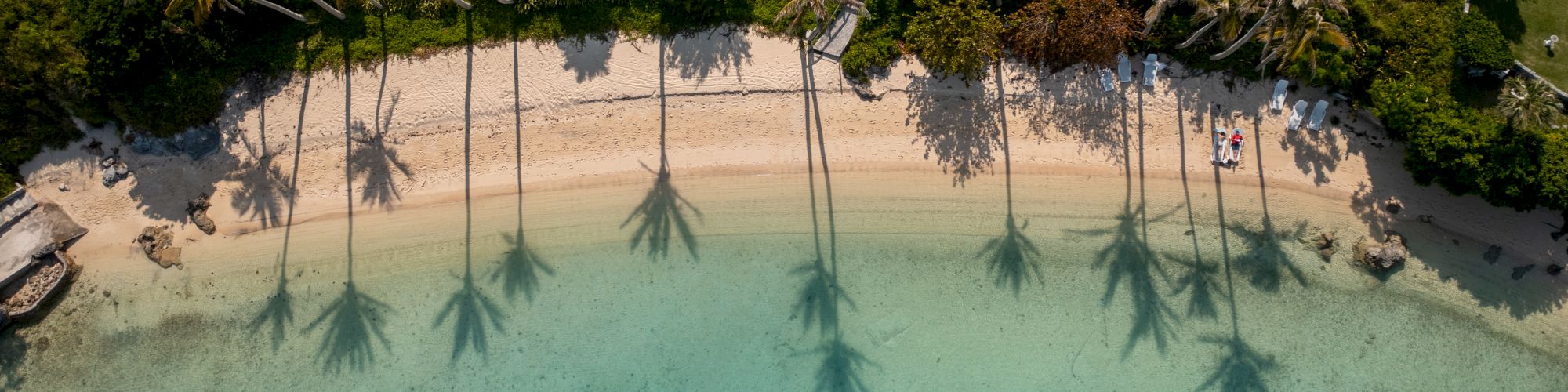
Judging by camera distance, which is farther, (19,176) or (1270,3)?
(19,176)

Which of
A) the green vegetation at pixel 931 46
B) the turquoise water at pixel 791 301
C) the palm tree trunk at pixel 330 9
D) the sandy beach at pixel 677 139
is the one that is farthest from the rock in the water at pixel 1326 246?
the palm tree trunk at pixel 330 9

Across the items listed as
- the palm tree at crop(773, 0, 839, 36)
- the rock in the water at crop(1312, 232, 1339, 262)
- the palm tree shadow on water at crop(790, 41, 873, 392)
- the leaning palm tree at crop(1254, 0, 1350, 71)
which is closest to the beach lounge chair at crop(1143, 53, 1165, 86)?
the leaning palm tree at crop(1254, 0, 1350, 71)

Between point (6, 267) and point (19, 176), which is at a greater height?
point (19, 176)

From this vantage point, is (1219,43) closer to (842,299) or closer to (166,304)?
(842,299)

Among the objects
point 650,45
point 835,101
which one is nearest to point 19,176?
point 650,45

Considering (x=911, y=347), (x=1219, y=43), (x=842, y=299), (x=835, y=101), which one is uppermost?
(x=1219, y=43)

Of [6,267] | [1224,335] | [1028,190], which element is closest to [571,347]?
[1028,190]

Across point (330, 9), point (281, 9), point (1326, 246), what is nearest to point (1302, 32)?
point (1326, 246)
